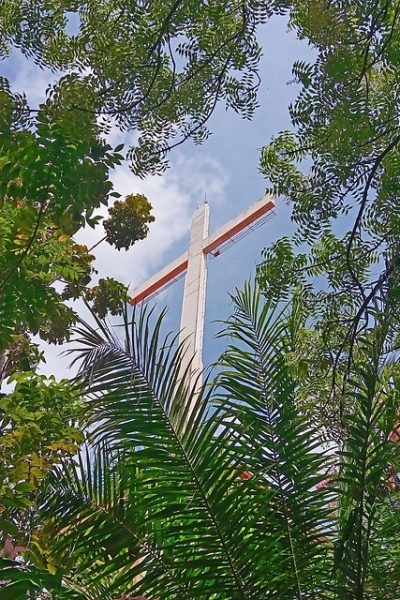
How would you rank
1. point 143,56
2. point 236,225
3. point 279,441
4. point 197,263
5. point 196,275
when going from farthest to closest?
point 197,263 < point 196,275 < point 236,225 < point 143,56 < point 279,441

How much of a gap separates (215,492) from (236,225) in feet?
37.7

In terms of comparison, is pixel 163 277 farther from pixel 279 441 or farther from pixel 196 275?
pixel 279 441

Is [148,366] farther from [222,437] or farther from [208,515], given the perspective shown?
[208,515]

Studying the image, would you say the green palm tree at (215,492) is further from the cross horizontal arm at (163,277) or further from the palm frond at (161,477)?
the cross horizontal arm at (163,277)

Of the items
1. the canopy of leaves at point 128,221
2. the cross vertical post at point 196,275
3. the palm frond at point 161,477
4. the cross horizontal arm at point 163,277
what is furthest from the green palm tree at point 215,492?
the cross horizontal arm at point 163,277

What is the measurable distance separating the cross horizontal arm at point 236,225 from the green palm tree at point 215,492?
8.70 metres

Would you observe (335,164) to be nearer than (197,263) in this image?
Yes

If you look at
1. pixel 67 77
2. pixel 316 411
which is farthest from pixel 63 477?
pixel 67 77

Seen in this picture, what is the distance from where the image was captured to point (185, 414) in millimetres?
2035

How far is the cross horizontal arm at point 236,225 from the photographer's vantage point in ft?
37.3

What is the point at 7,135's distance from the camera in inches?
92.1

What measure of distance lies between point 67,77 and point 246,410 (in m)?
1.94

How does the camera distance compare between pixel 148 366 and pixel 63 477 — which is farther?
pixel 63 477

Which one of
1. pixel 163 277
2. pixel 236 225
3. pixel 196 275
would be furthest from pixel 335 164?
pixel 163 277
